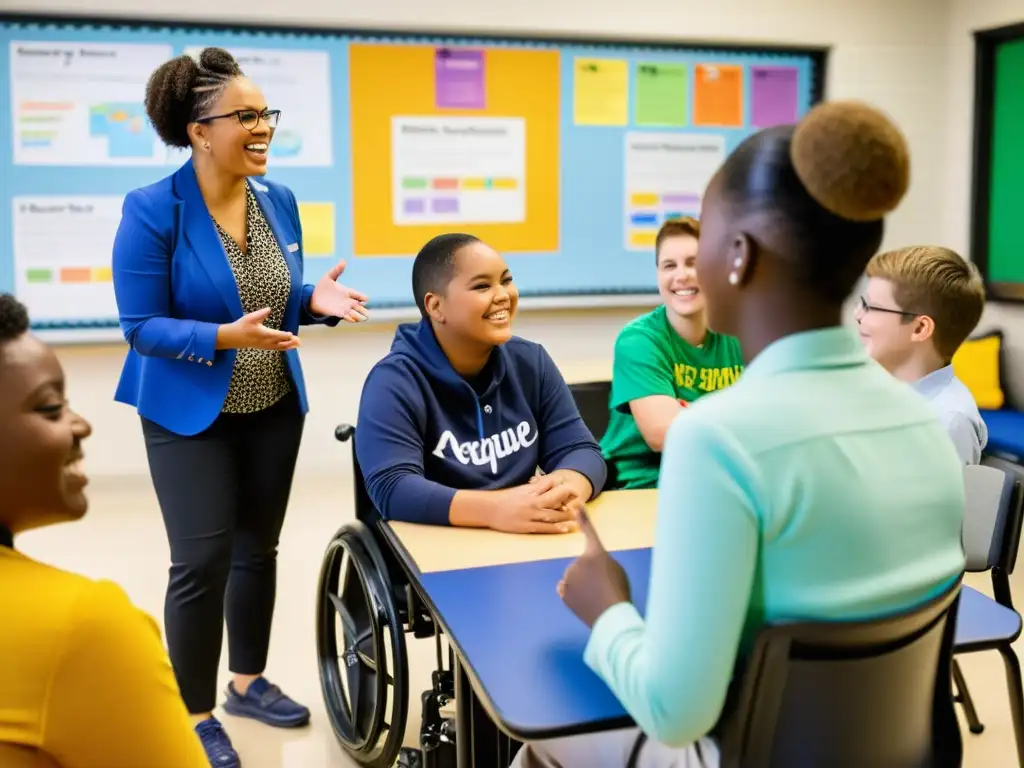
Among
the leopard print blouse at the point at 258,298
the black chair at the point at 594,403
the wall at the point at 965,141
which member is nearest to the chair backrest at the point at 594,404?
the black chair at the point at 594,403

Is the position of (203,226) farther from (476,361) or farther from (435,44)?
(435,44)

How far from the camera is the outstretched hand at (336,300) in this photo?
7.68 ft

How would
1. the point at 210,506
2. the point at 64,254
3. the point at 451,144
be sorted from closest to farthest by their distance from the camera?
1. the point at 210,506
2. the point at 64,254
3. the point at 451,144

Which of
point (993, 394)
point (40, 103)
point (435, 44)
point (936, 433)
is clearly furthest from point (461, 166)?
point (936, 433)

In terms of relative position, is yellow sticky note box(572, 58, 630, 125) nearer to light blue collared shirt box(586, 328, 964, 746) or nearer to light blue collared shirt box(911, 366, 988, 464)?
light blue collared shirt box(911, 366, 988, 464)

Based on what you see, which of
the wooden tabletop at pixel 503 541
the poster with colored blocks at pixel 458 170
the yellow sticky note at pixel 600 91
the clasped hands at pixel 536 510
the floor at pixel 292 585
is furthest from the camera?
the yellow sticky note at pixel 600 91

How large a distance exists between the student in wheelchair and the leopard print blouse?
360mm

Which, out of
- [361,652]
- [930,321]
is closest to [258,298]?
[361,652]

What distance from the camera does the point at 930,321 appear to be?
218cm

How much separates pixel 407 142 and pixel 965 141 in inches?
118

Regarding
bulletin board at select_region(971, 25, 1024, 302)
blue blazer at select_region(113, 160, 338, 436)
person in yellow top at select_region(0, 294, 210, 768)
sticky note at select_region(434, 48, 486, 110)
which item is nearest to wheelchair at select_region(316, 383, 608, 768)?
blue blazer at select_region(113, 160, 338, 436)

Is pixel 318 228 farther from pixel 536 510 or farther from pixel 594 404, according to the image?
pixel 536 510

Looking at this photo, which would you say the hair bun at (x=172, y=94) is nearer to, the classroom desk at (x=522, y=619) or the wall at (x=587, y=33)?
the classroom desk at (x=522, y=619)

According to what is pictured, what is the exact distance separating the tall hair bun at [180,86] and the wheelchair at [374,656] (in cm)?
80
